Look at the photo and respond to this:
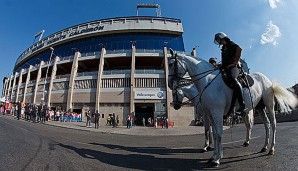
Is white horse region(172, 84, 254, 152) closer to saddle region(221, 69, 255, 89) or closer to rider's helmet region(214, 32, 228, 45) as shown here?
saddle region(221, 69, 255, 89)

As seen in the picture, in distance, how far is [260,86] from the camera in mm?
5418

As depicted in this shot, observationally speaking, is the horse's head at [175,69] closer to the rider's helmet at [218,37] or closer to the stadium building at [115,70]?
the rider's helmet at [218,37]

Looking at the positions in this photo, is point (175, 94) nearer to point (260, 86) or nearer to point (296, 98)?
point (260, 86)

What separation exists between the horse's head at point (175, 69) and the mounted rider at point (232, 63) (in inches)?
40.1

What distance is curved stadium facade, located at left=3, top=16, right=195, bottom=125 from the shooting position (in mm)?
34812

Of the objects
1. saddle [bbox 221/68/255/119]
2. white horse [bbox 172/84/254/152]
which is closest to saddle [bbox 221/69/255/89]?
saddle [bbox 221/68/255/119]

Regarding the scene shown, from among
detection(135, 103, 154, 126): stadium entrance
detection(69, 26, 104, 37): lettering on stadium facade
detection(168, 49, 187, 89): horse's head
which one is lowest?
detection(135, 103, 154, 126): stadium entrance

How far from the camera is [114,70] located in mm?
36438

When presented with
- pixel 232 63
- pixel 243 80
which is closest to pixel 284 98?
pixel 243 80

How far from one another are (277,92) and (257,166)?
2.74 m

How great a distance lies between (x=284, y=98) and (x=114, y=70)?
32.9 meters

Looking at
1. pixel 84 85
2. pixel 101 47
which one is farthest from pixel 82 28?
pixel 84 85

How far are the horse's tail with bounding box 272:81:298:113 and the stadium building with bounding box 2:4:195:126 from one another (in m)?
28.5

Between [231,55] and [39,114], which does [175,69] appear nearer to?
[231,55]
